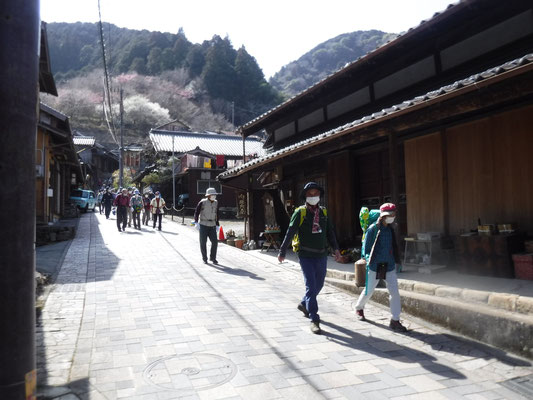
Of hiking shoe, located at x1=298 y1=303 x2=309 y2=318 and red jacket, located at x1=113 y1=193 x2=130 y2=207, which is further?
red jacket, located at x1=113 y1=193 x2=130 y2=207

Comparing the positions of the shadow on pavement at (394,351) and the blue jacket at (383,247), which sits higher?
the blue jacket at (383,247)

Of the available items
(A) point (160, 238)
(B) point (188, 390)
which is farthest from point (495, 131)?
(A) point (160, 238)

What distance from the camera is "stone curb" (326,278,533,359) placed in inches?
189

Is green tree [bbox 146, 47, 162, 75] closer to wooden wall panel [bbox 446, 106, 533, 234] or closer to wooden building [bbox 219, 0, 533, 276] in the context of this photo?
wooden building [bbox 219, 0, 533, 276]

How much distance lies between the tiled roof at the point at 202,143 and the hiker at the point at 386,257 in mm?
37625

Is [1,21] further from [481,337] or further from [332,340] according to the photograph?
[481,337]

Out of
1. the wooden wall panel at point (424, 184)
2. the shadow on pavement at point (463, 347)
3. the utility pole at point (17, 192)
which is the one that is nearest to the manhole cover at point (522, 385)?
the shadow on pavement at point (463, 347)

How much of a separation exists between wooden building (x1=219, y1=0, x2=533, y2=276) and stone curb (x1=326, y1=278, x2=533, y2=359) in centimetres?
230

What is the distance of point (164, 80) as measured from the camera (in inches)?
2827

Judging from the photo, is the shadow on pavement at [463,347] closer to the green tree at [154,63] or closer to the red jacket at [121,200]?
the red jacket at [121,200]

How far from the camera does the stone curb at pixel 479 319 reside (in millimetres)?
4797

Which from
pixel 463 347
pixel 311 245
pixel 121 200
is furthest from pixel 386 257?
pixel 121 200

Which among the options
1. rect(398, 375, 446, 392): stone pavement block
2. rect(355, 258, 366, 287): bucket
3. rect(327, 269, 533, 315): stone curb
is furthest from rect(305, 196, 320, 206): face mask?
rect(398, 375, 446, 392): stone pavement block

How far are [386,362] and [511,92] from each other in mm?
4092
